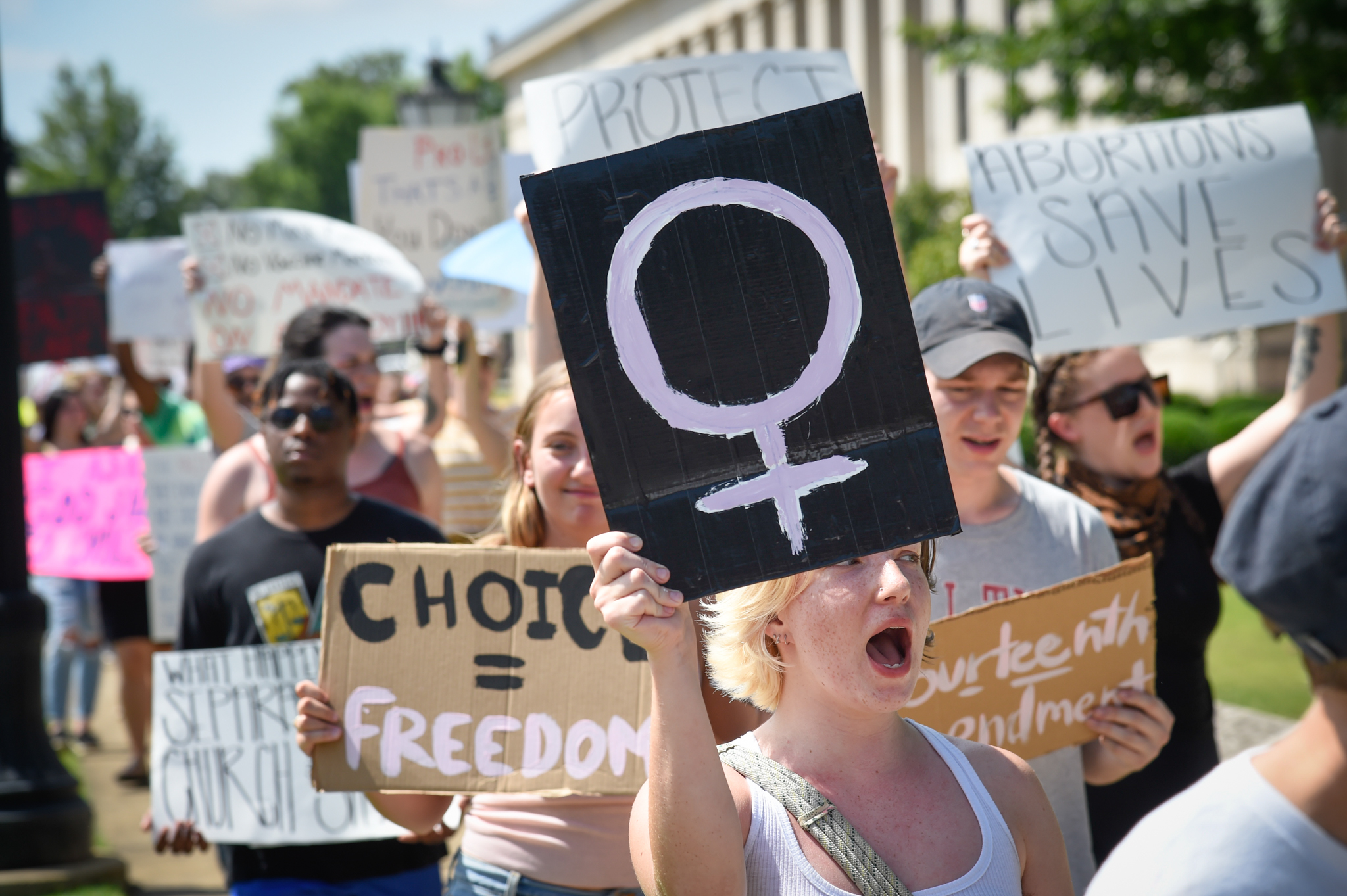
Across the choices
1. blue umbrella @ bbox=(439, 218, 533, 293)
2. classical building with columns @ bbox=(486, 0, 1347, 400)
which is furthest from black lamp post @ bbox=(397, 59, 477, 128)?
classical building with columns @ bbox=(486, 0, 1347, 400)

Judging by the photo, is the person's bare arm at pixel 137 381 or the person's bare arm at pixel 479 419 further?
the person's bare arm at pixel 137 381

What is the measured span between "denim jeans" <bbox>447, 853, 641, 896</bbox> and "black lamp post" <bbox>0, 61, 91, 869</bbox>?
10.4ft

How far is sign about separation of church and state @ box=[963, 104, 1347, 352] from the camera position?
3561mm

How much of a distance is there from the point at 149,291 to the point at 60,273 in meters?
0.50

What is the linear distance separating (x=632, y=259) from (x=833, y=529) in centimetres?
47

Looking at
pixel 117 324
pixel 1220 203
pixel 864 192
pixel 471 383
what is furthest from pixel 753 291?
pixel 117 324

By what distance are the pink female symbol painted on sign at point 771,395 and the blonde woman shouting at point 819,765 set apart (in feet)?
0.46

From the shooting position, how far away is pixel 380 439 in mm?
4621

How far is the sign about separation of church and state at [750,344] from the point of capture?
1.70m

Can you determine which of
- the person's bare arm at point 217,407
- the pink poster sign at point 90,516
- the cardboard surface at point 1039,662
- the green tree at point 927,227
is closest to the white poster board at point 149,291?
the pink poster sign at point 90,516

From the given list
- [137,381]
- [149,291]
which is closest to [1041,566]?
[149,291]

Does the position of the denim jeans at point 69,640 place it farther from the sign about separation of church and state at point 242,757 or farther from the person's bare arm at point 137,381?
the sign about separation of church and state at point 242,757

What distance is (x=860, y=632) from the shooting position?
1705mm

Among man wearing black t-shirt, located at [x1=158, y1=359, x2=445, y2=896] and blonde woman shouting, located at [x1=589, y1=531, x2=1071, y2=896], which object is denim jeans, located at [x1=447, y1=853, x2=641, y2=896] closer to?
man wearing black t-shirt, located at [x1=158, y1=359, x2=445, y2=896]
